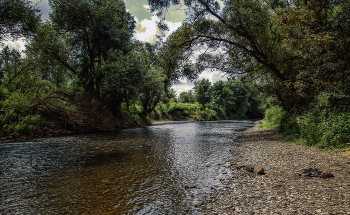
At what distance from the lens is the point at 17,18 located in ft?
36.2

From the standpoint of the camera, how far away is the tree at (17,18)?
10664 mm

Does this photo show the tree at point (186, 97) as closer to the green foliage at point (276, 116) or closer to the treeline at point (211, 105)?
the treeline at point (211, 105)

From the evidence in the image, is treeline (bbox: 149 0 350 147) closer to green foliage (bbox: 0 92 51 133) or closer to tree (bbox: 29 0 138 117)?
tree (bbox: 29 0 138 117)

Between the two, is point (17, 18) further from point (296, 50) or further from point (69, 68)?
point (296, 50)

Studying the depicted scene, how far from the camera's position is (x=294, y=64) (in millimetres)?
11266

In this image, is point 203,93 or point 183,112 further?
point 203,93

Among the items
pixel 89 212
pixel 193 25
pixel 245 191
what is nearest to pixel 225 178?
pixel 245 191

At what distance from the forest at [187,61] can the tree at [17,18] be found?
0.05m

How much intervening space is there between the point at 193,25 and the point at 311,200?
43.6 feet

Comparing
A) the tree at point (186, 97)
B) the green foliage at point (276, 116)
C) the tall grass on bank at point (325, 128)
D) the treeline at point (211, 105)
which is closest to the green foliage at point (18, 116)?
the tall grass on bank at point (325, 128)

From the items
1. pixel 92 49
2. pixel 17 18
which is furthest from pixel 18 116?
pixel 92 49

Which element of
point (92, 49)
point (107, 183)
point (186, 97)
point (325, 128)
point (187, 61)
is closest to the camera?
point (107, 183)

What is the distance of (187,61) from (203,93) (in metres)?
36.2

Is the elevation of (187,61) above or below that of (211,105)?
above
